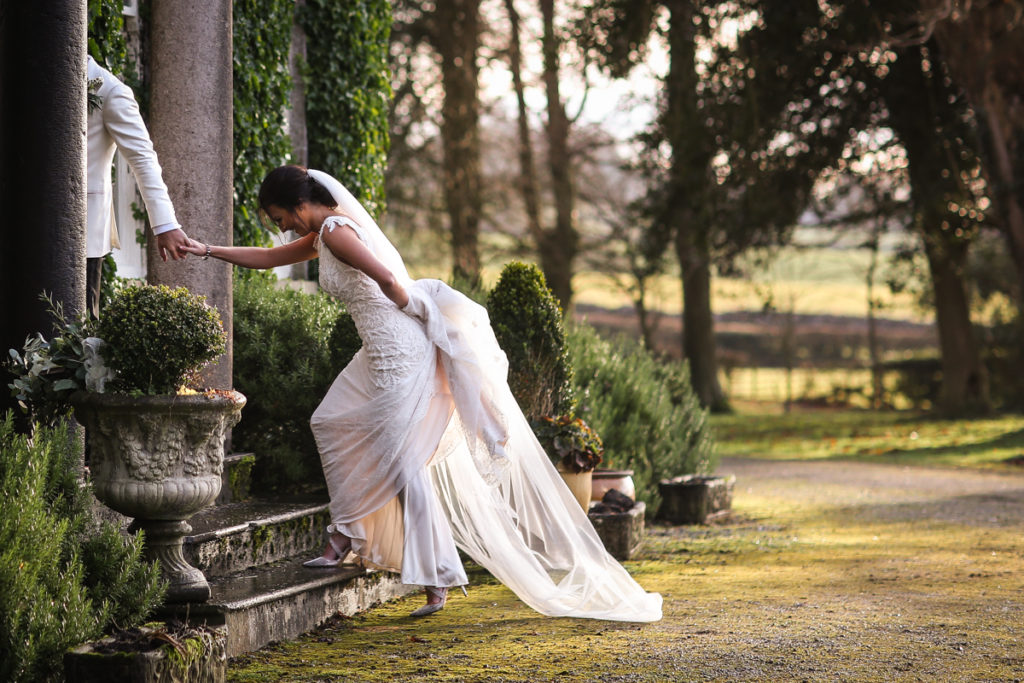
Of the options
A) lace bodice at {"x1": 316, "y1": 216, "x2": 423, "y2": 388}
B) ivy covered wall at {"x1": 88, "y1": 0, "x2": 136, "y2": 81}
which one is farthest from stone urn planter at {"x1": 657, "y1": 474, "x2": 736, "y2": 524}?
ivy covered wall at {"x1": 88, "y1": 0, "x2": 136, "y2": 81}

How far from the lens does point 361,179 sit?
9867 mm

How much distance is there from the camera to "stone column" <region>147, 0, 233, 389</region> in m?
6.36

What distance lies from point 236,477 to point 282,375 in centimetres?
89

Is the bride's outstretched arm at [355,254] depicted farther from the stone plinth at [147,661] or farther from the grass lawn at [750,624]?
the stone plinth at [147,661]

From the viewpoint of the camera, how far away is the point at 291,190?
212 inches

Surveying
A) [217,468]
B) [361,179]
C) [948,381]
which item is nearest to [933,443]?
[948,381]

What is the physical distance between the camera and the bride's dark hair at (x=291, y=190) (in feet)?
17.6

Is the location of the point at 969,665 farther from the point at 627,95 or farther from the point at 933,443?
the point at 627,95

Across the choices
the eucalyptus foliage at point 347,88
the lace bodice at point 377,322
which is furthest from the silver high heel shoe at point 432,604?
the eucalyptus foliage at point 347,88

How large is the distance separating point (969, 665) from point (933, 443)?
1273 centimetres

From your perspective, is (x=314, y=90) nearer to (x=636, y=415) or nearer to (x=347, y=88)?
(x=347, y=88)

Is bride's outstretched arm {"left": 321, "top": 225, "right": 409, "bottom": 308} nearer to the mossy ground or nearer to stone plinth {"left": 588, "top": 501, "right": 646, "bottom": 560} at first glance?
the mossy ground

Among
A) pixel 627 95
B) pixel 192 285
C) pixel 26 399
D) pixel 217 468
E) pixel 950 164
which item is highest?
pixel 627 95

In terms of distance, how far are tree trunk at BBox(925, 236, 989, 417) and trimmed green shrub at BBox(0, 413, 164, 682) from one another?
1792cm
